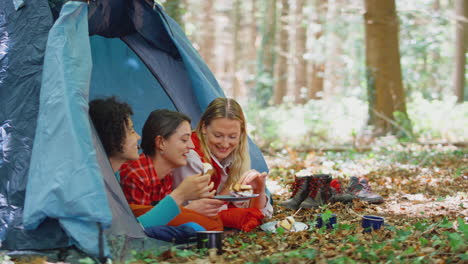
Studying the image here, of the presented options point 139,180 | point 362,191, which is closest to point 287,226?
point 139,180

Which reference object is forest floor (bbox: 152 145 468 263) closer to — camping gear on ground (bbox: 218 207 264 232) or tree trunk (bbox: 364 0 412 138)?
camping gear on ground (bbox: 218 207 264 232)

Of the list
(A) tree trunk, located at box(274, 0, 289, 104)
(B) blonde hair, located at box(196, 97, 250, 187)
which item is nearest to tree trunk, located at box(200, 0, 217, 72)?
(A) tree trunk, located at box(274, 0, 289, 104)

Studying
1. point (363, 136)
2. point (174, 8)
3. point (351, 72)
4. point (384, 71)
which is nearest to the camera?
point (174, 8)

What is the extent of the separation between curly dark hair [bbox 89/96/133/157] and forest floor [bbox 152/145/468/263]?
0.83 m

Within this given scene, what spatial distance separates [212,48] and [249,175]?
1611 centimetres

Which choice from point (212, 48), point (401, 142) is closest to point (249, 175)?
point (401, 142)

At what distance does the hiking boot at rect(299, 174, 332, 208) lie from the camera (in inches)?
174

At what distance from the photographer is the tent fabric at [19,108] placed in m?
2.81

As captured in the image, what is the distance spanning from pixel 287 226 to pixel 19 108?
176cm

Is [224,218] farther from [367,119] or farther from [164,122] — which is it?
[367,119]

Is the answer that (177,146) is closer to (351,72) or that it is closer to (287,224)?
(287,224)

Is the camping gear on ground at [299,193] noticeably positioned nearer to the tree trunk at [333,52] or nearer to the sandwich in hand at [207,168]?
the sandwich in hand at [207,168]

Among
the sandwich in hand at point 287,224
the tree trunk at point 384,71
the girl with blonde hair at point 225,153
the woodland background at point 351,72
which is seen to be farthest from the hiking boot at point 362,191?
the tree trunk at point 384,71

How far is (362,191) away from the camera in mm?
4719
